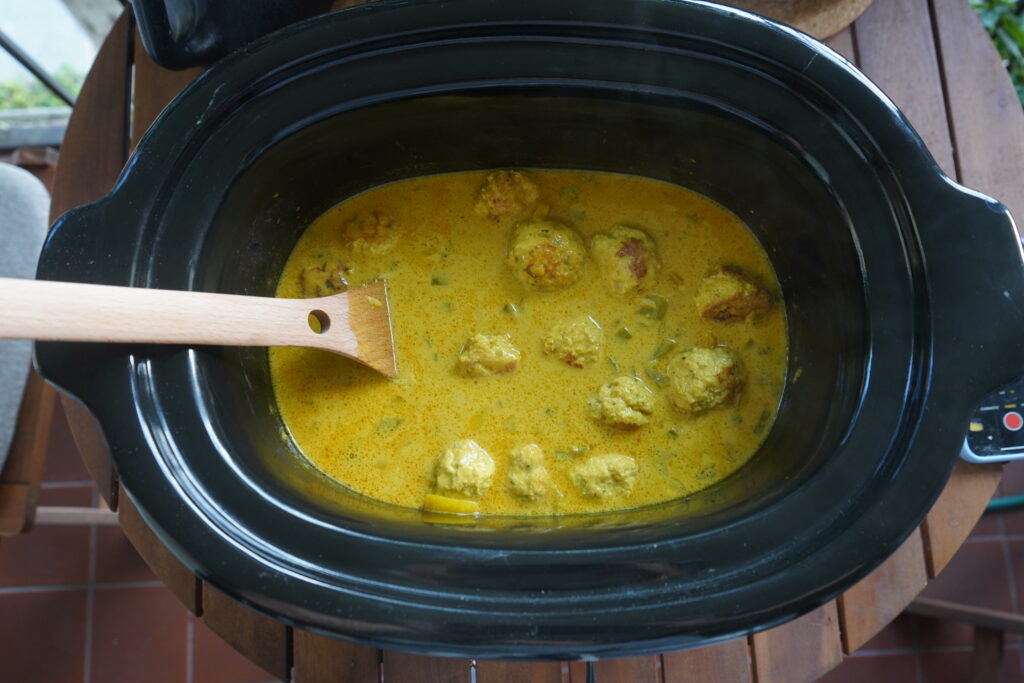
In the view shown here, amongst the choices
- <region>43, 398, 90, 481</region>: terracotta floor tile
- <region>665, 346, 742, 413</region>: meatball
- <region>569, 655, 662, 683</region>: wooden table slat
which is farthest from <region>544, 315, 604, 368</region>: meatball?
<region>43, 398, 90, 481</region>: terracotta floor tile

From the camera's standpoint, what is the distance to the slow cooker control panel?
1149 millimetres

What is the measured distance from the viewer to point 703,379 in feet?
4.07

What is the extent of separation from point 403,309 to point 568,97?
0.48 meters

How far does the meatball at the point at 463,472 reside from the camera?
122 cm

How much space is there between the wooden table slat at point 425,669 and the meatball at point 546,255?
0.63 meters

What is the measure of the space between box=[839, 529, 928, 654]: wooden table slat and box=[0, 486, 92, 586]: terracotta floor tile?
183cm

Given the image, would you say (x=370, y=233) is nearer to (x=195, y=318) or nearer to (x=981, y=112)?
(x=195, y=318)

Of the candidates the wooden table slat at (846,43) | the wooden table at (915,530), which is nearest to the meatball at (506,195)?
the wooden table at (915,530)

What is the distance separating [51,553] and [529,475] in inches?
58.2

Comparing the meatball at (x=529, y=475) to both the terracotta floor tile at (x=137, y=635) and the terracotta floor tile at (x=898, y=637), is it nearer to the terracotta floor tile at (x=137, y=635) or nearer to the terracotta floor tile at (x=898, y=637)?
the terracotta floor tile at (x=137, y=635)

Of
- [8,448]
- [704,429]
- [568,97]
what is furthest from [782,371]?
[8,448]

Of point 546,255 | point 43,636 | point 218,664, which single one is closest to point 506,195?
point 546,255

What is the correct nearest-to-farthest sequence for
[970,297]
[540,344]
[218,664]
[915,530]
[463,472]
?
[970,297], [915,530], [463,472], [540,344], [218,664]

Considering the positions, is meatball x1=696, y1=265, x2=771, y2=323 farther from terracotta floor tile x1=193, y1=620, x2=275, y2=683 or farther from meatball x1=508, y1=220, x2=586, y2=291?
terracotta floor tile x1=193, y1=620, x2=275, y2=683
